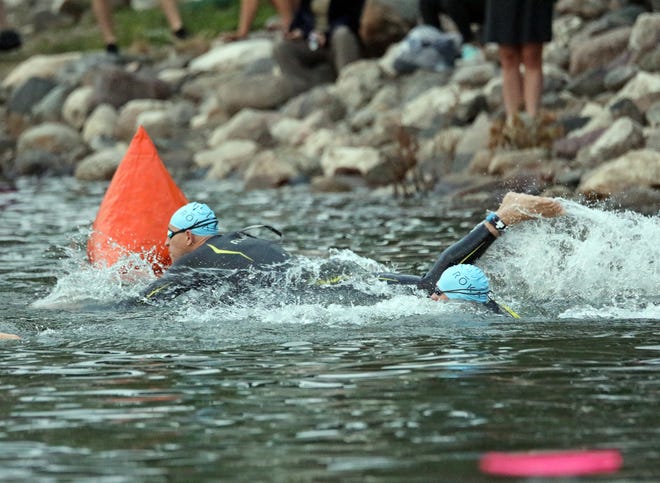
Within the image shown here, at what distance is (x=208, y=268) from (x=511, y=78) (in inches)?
268

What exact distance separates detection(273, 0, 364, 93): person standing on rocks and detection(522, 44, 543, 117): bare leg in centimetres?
694

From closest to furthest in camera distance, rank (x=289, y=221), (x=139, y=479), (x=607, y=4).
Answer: (x=139, y=479)
(x=289, y=221)
(x=607, y=4)

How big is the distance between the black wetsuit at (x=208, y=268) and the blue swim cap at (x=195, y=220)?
0.30 metres

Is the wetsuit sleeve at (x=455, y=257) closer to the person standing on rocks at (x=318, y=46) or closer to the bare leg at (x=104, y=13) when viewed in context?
the person standing on rocks at (x=318, y=46)

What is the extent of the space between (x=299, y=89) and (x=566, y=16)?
4.26 m

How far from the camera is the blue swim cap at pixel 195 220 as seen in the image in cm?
923

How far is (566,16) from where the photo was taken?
70.7 feet

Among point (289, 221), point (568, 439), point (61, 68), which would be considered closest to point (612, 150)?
point (289, 221)

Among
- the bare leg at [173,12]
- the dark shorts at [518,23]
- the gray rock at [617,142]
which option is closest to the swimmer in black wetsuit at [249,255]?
the dark shorts at [518,23]

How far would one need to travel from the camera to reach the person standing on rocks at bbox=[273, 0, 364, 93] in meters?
21.9

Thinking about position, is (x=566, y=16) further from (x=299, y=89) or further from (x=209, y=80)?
(x=209, y=80)

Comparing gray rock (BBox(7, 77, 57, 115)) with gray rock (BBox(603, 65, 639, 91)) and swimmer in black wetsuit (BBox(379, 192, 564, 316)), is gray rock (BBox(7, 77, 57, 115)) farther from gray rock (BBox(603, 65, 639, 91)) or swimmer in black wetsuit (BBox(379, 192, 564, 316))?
swimmer in black wetsuit (BBox(379, 192, 564, 316))

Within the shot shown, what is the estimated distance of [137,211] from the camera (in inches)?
428

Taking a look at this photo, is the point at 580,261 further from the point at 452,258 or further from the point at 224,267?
the point at 224,267
